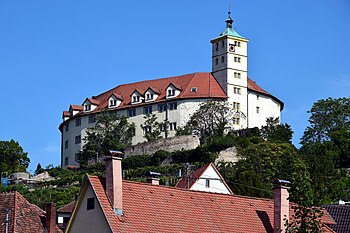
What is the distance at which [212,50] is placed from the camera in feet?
478

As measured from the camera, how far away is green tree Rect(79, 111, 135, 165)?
13550 centimetres

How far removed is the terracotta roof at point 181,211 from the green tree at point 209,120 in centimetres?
8549

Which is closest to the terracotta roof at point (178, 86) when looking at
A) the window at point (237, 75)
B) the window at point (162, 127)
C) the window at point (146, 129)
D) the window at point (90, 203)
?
the window at point (237, 75)

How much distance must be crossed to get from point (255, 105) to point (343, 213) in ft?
294

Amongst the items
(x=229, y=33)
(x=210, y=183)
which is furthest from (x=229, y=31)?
(x=210, y=183)

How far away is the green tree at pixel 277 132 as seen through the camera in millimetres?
126250

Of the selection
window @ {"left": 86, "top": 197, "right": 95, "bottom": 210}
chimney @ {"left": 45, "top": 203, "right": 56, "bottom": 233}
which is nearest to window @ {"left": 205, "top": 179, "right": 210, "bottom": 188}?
chimney @ {"left": 45, "top": 203, "right": 56, "bottom": 233}

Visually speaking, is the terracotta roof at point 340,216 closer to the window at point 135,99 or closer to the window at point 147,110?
the window at point 147,110

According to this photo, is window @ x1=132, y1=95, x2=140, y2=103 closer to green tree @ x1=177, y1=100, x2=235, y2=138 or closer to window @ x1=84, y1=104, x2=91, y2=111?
window @ x1=84, y1=104, x2=91, y2=111

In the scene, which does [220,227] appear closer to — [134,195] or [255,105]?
[134,195]

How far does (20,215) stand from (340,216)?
1567 cm

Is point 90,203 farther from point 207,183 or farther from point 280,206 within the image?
point 207,183

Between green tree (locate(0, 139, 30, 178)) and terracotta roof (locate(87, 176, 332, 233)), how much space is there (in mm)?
102603

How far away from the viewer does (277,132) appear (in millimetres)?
127812
